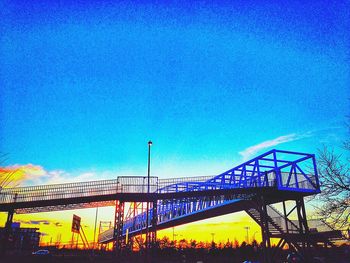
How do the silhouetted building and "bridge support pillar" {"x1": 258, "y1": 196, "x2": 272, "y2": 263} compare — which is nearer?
"bridge support pillar" {"x1": 258, "y1": 196, "x2": 272, "y2": 263}

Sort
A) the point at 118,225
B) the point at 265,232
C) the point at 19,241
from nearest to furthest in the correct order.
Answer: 1. the point at 118,225
2. the point at 265,232
3. the point at 19,241

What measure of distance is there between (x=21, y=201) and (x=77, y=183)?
5.49m

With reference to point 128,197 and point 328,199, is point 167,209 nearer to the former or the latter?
point 128,197

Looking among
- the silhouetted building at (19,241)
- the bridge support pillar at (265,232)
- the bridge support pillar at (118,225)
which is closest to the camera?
the bridge support pillar at (118,225)

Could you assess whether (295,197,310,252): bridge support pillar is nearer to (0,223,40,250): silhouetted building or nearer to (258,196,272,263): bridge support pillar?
(258,196,272,263): bridge support pillar

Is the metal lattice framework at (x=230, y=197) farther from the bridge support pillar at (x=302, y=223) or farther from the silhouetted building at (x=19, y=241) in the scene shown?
the silhouetted building at (x=19, y=241)

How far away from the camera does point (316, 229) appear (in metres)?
37.8

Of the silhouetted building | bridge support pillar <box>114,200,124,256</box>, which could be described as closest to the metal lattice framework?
bridge support pillar <box>114,200,124,256</box>

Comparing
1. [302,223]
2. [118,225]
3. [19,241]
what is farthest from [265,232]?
[19,241]

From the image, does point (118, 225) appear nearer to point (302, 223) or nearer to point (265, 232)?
point (265, 232)

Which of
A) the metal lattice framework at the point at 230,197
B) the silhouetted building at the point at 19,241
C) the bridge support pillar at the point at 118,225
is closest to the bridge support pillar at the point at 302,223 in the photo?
the metal lattice framework at the point at 230,197

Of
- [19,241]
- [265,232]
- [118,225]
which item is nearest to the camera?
[118,225]

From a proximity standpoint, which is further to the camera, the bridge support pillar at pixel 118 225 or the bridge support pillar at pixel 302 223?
the bridge support pillar at pixel 302 223

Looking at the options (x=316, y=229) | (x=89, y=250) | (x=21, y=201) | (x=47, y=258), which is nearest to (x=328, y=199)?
(x=47, y=258)
